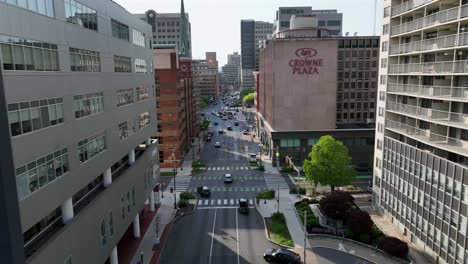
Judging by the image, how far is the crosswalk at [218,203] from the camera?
189ft

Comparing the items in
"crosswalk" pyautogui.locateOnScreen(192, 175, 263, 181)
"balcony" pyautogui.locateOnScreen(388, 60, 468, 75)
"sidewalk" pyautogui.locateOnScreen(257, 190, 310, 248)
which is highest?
"balcony" pyautogui.locateOnScreen(388, 60, 468, 75)

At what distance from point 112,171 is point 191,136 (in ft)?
236

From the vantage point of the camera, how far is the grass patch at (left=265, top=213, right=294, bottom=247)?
144 ft

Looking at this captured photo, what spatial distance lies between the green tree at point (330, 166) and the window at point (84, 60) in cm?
3653

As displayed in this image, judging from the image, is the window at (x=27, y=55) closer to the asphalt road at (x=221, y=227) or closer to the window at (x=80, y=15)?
the window at (x=80, y=15)

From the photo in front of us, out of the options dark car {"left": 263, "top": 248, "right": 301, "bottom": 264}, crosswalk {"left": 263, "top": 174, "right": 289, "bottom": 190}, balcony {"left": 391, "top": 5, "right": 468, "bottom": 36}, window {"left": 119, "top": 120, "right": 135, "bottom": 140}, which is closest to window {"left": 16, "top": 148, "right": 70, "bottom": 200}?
window {"left": 119, "top": 120, "right": 135, "bottom": 140}

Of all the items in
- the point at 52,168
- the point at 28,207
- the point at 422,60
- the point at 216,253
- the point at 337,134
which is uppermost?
the point at 422,60

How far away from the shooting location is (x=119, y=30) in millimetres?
38781

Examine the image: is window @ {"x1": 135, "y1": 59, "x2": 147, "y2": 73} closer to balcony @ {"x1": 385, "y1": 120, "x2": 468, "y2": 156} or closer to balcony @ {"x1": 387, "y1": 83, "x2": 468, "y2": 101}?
balcony @ {"x1": 387, "y1": 83, "x2": 468, "y2": 101}

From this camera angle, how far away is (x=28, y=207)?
2127 centimetres

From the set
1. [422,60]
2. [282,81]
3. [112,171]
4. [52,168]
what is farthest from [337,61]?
[52,168]

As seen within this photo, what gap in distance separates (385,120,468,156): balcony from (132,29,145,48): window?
35.1 metres

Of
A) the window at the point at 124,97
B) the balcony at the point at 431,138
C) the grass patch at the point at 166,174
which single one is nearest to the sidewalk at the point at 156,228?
the grass patch at the point at 166,174

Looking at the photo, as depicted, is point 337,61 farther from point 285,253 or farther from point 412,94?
point 285,253
